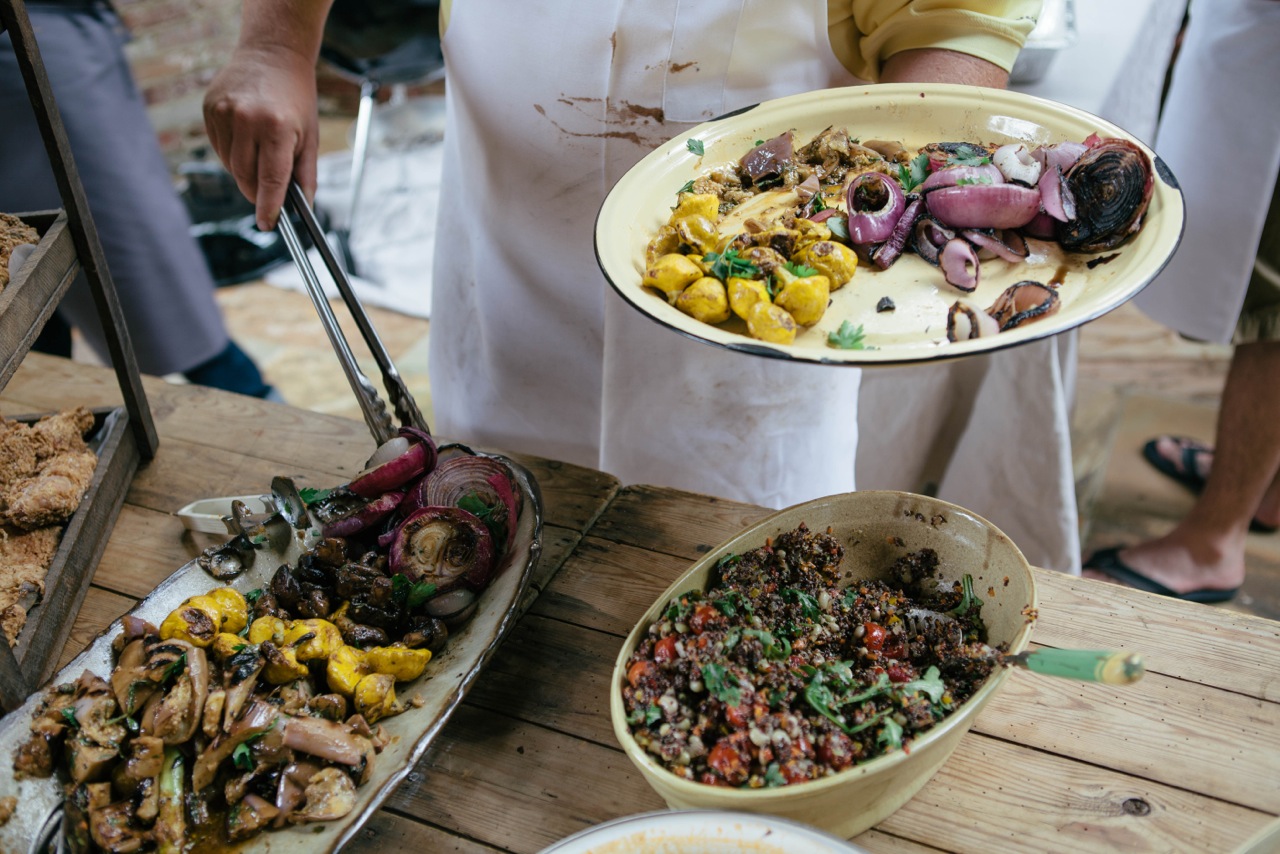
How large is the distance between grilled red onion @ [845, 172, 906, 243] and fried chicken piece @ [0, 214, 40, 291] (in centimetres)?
107

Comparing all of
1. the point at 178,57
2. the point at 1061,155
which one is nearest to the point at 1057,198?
the point at 1061,155

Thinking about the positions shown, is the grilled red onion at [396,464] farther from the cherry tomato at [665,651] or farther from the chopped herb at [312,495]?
the cherry tomato at [665,651]

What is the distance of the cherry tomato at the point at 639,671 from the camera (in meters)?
0.92

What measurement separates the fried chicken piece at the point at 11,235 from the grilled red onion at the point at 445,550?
0.64m

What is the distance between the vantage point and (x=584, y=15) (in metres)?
1.36

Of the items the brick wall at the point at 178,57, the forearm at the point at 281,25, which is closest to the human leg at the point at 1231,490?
the forearm at the point at 281,25

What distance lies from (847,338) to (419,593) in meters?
0.57

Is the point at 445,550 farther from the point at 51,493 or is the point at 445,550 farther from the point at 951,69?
the point at 951,69

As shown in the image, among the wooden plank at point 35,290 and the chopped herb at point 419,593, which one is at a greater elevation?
the wooden plank at point 35,290

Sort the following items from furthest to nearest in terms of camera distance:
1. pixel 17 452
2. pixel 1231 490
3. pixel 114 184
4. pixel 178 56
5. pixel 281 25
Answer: pixel 178 56, pixel 114 184, pixel 1231 490, pixel 281 25, pixel 17 452

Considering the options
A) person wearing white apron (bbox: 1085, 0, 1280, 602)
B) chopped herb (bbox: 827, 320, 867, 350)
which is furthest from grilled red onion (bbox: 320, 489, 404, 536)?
person wearing white apron (bbox: 1085, 0, 1280, 602)

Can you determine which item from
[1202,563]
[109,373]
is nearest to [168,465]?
[109,373]

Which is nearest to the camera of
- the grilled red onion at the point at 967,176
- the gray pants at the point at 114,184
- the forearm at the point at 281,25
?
the grilled red onion at the point at 967,176

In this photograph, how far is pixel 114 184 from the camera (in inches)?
97.3
